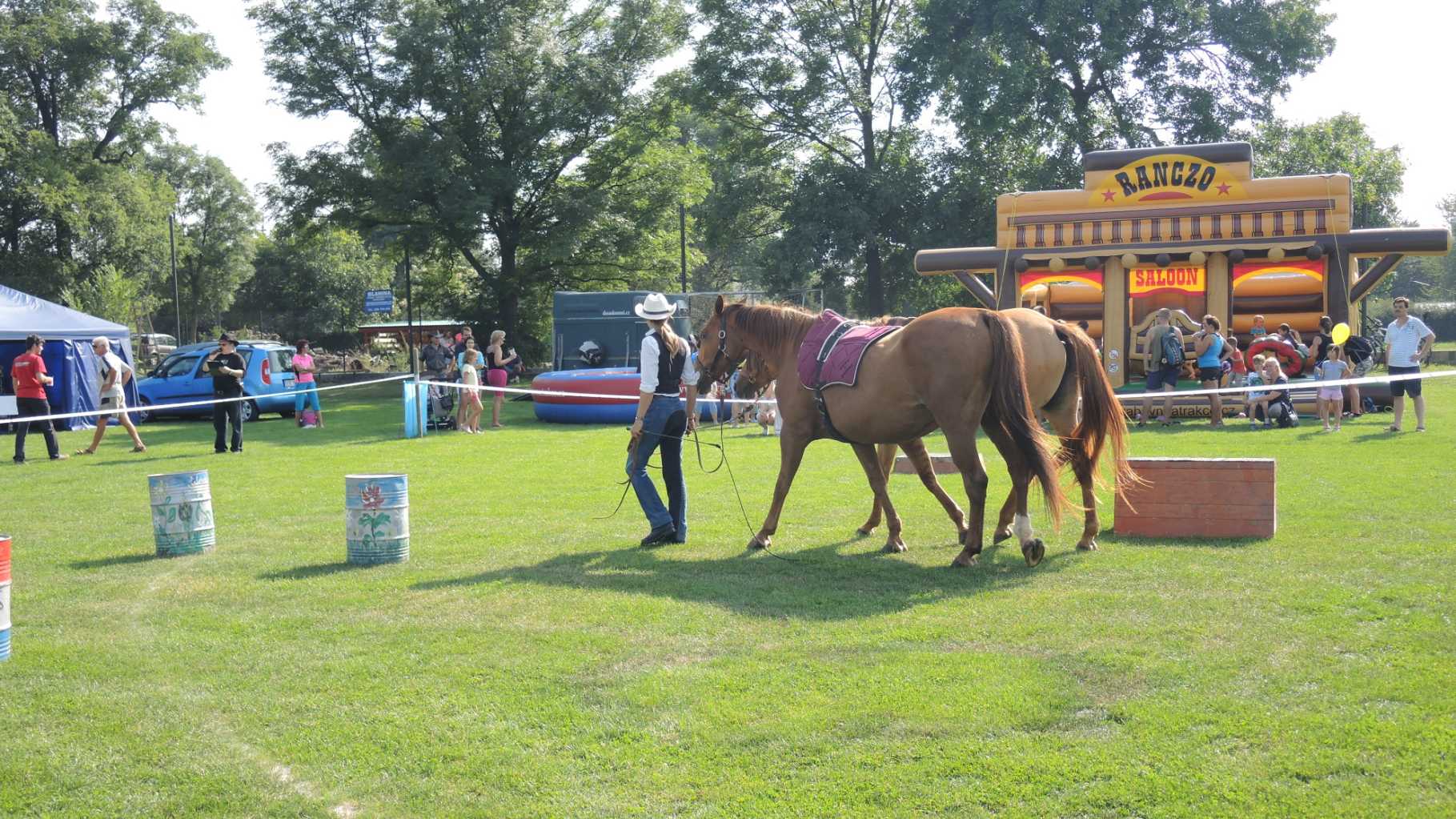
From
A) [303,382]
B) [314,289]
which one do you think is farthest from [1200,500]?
[314,289]

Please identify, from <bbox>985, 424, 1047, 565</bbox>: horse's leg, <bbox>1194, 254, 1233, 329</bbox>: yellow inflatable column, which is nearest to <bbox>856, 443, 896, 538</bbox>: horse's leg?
<bbox>985, 424, 1047, 565</bbox>: horse's leg

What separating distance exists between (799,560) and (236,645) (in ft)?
12.3

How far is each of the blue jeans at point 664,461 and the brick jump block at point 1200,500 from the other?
3.34m

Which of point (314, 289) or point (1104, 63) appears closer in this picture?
point (1104, 63)

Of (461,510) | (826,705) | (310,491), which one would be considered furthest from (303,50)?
(826,705)

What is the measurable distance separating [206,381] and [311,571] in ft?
61.8

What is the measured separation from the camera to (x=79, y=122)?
45469mm

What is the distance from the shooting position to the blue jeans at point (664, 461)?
880 cm

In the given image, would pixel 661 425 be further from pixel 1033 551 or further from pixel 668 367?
pixel 1033 551

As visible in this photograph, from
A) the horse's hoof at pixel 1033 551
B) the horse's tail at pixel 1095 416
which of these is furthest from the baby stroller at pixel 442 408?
the horse's hoof at pixel 1033 551

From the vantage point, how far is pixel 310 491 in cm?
1262

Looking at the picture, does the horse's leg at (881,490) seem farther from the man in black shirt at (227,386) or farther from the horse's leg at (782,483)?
the man in black shirt at (227,386)

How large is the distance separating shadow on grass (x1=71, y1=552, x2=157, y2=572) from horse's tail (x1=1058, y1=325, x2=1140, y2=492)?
23.4 feet

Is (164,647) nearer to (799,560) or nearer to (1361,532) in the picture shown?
(799,560)
